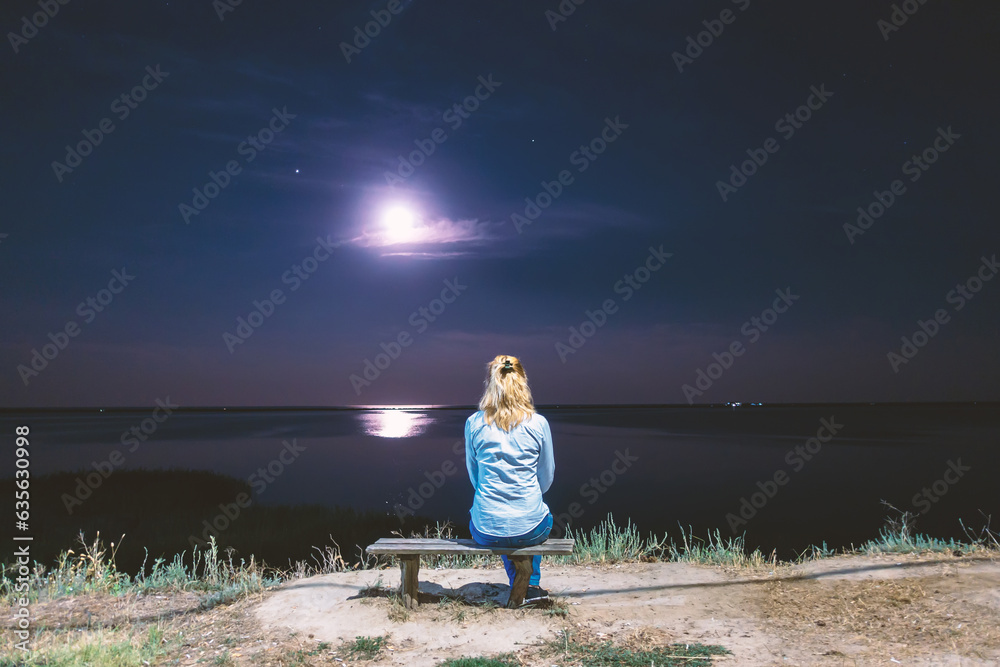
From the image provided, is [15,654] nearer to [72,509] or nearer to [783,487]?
[72,509]

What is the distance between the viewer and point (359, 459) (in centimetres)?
4019

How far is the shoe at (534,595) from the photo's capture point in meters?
5.48

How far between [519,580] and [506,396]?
1.58 meters

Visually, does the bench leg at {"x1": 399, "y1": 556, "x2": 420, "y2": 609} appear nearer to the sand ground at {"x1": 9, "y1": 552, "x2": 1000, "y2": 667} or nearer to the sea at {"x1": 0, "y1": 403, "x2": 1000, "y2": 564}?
the sand ground at {"x1": 9, "y1": 552, "x2": 1000, "y2": 667}

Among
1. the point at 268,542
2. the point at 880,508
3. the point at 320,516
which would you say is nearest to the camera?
the point at 268,542

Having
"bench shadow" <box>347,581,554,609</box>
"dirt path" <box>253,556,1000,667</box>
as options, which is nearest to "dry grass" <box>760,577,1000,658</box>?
"dirt path" <box>253,556,1000,667</box>

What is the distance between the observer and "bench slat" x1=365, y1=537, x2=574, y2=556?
5.09 m

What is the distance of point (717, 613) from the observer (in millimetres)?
5414

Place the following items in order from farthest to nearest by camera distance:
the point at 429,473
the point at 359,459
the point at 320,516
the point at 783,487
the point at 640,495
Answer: the point at 359,459 < the point at 429,473 < the point at 783,487 < the point at 640,495 < the point at 320,516

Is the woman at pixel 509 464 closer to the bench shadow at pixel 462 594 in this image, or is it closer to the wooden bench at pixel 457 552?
the wooden bench at pixel 457 552

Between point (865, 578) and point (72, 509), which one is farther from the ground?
point (72, 509)

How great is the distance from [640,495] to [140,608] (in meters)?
22.5

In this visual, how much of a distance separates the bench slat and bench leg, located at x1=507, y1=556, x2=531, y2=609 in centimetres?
13

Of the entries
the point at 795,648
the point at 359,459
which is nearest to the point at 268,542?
the point at 795,648
